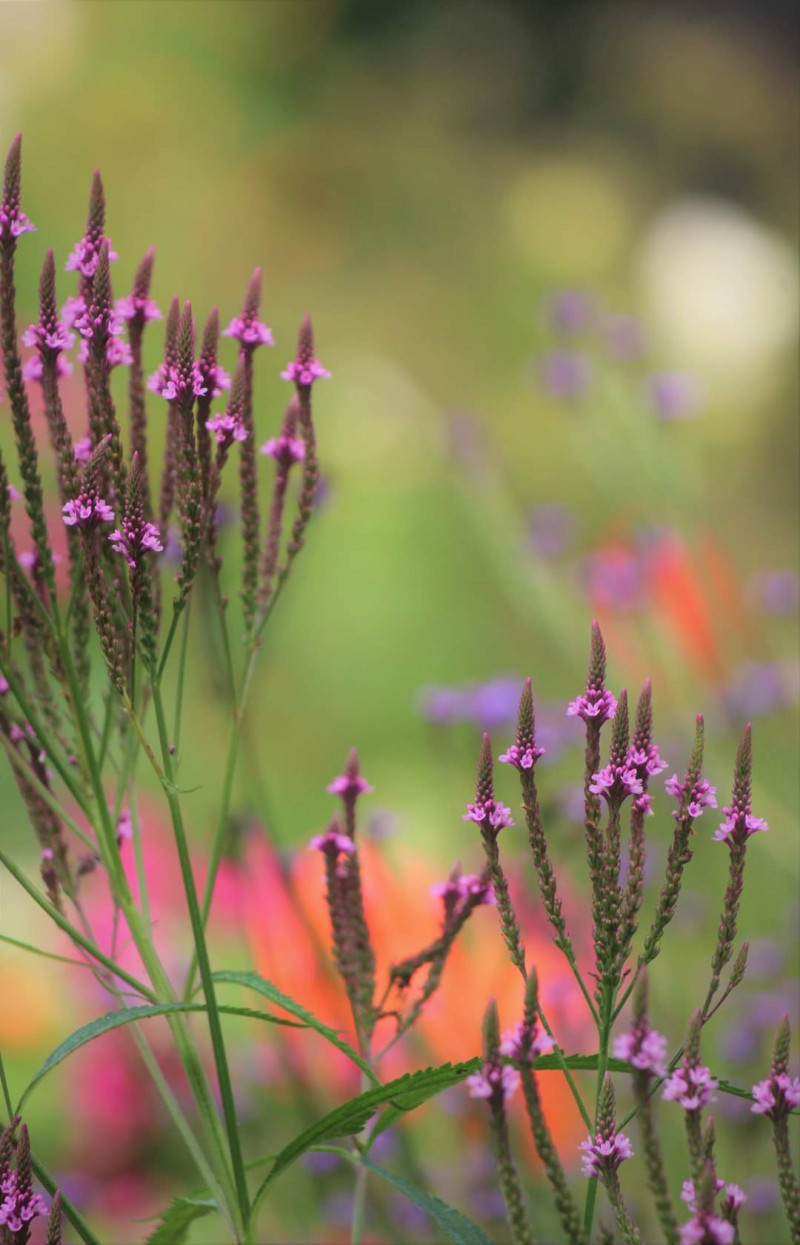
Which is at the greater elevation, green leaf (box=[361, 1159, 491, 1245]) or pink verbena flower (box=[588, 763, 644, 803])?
pink verbena flower (box=[588, 763, 644, 803])

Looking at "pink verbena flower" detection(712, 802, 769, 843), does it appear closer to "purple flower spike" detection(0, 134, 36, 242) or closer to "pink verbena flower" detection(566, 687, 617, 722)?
"pink verbena flower" detection(566, 687, 617, 722)

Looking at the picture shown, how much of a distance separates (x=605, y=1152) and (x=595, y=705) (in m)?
0.12

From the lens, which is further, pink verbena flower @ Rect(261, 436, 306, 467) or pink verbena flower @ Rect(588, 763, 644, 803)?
pink verbena flower @ Rect(261, 436, 306, 467)

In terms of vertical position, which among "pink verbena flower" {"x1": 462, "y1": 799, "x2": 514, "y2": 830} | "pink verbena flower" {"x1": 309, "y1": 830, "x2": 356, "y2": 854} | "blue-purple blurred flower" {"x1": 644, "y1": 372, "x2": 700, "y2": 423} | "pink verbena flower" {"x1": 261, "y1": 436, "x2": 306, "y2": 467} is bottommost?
"pink verbena flower" {"x1": 462, "y1": 799, "x2": 514, "y2": 830}

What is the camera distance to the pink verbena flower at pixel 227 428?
394 millimetres

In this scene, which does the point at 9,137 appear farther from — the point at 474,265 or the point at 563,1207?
the point at 563,1207

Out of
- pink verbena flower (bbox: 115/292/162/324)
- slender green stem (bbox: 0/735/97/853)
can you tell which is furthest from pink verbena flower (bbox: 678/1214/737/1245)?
pink verbena flower (bbox: 115/292/162/324)

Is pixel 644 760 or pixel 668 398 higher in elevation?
pixel 668 398

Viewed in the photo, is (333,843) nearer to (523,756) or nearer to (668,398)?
(523,756)

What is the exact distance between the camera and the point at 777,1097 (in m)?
0.32

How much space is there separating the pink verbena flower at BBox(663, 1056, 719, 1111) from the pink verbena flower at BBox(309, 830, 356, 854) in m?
0.16

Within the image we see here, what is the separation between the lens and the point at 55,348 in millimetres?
405

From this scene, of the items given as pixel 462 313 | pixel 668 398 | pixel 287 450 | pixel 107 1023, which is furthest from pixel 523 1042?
pixel 462 313

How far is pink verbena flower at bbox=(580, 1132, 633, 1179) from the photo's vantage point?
0.32m
